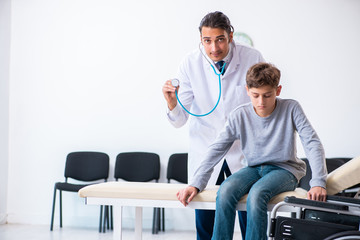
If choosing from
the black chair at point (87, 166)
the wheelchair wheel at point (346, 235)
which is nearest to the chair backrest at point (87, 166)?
the black chair at point (87, 166)

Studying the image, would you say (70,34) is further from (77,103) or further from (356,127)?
(356,127)

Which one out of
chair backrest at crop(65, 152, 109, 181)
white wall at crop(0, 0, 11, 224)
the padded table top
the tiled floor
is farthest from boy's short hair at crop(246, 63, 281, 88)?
white wall at crop(0, 0, 11, 224)

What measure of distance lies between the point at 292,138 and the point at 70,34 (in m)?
3.30

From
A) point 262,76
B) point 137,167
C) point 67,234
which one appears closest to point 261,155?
point 262,76

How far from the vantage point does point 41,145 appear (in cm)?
457

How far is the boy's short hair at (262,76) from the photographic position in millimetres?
1828

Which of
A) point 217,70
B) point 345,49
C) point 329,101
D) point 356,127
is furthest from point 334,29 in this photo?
point 217,70

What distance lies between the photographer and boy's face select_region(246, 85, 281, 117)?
1.85 metres

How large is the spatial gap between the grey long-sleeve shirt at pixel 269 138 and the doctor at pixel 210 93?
0.18 m

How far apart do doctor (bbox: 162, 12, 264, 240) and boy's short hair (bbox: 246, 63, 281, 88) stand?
0.79 ft

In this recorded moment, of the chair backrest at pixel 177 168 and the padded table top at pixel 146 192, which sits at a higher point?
the padded table top at pixel 146 192

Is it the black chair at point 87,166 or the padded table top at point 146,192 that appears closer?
the padded table top at point 146,192

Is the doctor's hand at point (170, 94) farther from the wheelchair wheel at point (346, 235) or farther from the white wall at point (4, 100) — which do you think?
the white wall at point (4, 100)

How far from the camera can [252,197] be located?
5.77ft
